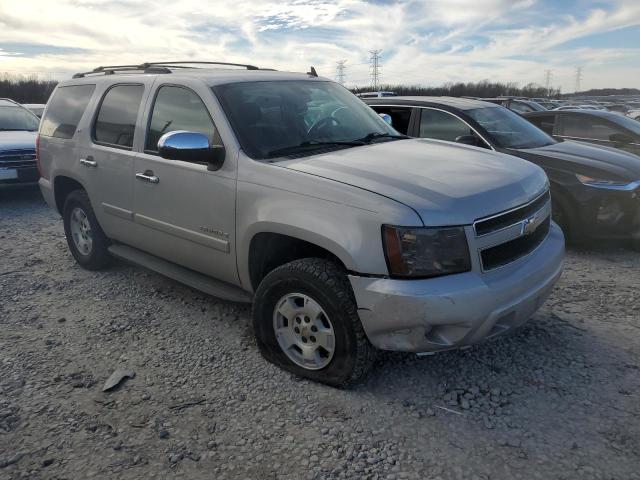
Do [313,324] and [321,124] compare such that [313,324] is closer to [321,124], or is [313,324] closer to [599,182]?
[321,124]

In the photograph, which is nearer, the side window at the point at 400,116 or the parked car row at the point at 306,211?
the parked car row at the point at 306,211

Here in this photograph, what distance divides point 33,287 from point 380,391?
3513 millimetres

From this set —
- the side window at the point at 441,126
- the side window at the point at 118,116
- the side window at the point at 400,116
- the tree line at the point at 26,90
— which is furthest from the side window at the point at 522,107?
the tree line at the point at 26,90

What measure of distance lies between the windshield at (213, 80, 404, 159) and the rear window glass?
2.01 m

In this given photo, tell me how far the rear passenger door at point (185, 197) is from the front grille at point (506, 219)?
1519 mm

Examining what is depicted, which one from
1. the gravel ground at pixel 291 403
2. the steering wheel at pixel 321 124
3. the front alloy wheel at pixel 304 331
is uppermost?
the steering wheel at pixel 321 124

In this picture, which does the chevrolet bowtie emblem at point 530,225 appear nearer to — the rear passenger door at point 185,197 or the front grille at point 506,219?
the front grille at point 506,219

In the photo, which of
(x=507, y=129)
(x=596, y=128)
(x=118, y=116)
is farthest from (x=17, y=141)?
(x=596, y=128)

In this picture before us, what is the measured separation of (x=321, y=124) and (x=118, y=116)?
1826 millimetres

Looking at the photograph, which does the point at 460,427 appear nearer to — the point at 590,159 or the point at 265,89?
the point at 265,89

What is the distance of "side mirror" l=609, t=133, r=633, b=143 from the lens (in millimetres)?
7699

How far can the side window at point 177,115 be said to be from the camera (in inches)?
141

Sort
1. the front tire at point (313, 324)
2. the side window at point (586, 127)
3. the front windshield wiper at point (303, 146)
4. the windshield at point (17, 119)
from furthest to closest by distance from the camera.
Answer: the windshield at point (17, 119), the side window at point (586, 127), the front windshield wiper at point (303, 146), the front tire at point (313, 324)

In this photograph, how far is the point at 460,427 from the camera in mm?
2717
